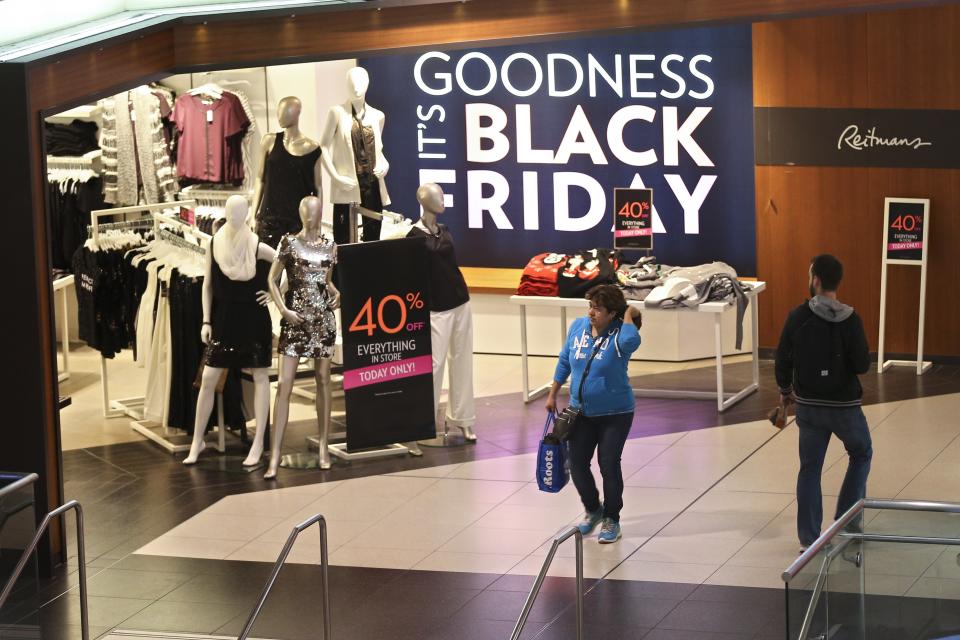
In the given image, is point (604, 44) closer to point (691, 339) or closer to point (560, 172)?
point (560, 172)

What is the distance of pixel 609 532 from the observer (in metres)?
8.86

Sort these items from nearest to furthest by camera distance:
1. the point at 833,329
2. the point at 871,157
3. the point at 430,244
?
the point at 833,329 → the point at 430,244 → the point at 871,157

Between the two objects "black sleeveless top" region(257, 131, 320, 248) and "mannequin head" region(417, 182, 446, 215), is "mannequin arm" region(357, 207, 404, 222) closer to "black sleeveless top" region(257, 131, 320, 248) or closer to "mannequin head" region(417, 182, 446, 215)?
"black sleeveless top" region(257, 131, 320, 248)

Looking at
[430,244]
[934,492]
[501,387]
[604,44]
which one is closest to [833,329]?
[934,492]

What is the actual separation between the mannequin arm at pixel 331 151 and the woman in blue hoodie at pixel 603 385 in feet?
10.5

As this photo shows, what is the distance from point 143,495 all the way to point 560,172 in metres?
5.61

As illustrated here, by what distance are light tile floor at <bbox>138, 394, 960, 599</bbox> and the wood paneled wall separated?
6.63 feet

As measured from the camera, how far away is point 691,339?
13.6m

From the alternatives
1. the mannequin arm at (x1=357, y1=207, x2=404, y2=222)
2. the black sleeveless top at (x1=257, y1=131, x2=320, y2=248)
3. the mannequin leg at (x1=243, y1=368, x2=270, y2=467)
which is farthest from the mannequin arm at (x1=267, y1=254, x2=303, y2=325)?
the mannequin arm at (x1=357, y1=207, x2=404, y2=222)

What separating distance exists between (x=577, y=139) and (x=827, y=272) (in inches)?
252

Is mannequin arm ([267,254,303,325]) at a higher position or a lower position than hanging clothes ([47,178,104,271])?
lower

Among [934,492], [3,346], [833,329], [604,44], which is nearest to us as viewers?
[833,329]

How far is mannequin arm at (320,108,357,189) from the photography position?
11414 mm

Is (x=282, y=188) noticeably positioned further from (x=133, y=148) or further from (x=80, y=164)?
(x=80, y=164)
